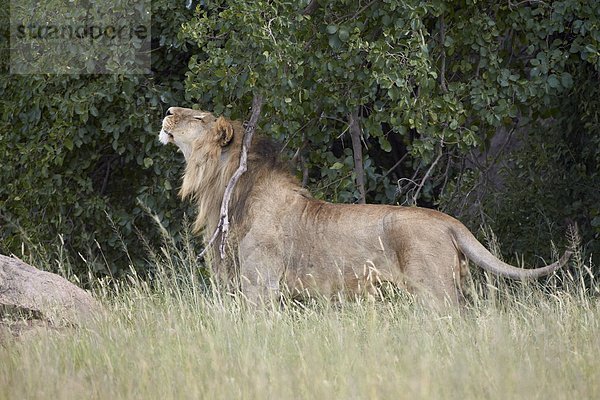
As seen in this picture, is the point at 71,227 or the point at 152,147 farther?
the point at 71,227

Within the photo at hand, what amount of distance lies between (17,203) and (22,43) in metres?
1.56

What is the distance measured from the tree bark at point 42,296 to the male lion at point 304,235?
42.4 inches

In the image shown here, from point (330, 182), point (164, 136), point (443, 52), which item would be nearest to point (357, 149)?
point (330, 182)

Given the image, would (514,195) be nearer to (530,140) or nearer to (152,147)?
(530,140)

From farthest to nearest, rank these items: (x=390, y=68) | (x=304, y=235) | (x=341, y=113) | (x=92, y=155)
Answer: (x=92, y=155) → (x=341, y=113) → (x=390, y=68) → (x=304, y=235)

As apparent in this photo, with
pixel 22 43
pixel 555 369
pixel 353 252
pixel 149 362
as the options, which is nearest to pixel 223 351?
pixel 149 362

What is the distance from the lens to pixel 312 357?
5102 mm

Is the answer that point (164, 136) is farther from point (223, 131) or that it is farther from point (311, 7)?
point (311, 7)

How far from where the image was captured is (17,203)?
1045cm

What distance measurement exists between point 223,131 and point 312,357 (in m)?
2.85

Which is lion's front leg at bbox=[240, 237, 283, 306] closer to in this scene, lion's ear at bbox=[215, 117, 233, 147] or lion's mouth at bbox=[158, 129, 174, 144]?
lion's ear at bbox=[215, 117, 233, 147]

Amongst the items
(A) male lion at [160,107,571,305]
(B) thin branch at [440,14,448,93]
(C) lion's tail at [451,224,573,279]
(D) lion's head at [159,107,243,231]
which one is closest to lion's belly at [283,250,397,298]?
(A) male lion at [160,107,571,305]

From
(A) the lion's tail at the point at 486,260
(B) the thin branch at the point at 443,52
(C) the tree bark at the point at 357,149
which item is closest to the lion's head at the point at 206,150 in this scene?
(C) the tree bark at the point at 357,149

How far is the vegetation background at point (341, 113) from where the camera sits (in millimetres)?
7742
